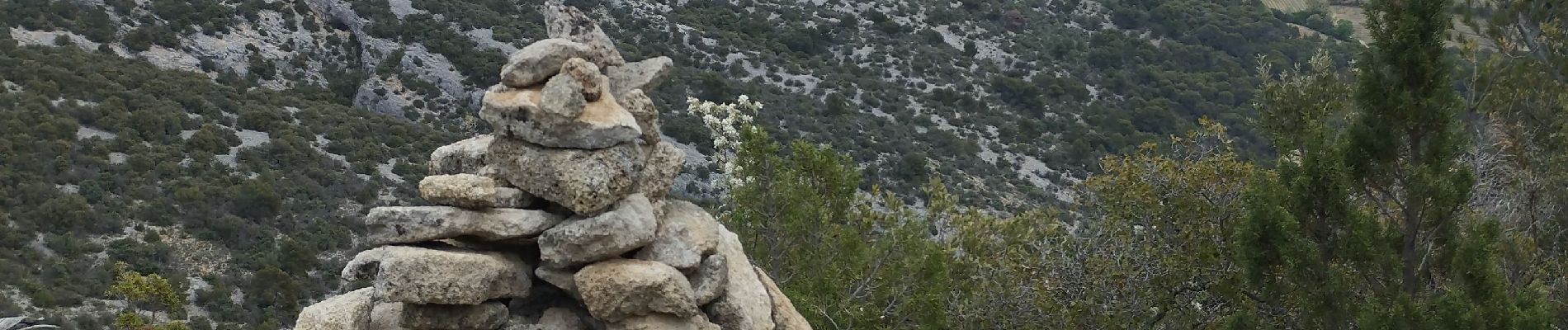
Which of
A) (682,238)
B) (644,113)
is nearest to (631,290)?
(682,238)

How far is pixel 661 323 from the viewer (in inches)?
338

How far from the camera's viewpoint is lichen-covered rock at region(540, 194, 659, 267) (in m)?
8.39

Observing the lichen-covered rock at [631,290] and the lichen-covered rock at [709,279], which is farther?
the lichen-covered rock at [709,279]

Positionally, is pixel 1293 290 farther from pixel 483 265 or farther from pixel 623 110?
pixel 483 265

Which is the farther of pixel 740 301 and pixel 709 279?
pixel 740 301

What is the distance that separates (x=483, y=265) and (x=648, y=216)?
1.21 metres

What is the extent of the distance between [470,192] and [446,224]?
0.89 ft

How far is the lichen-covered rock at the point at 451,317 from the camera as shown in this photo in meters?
8.42

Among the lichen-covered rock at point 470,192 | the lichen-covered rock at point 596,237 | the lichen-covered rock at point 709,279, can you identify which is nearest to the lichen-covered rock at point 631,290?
the lichen-covered rock at point 596,237

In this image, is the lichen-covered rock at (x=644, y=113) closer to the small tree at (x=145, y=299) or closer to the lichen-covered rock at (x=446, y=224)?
the lichen-covered rock at (x=446, y=224)

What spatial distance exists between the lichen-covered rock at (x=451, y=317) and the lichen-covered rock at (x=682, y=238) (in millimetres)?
1152

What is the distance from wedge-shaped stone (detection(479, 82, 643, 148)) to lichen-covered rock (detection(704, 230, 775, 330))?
1.39 m

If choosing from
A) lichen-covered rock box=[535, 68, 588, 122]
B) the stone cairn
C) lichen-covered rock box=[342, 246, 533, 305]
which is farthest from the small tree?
lichen-covered rock box=[535, 68, 588, 122]

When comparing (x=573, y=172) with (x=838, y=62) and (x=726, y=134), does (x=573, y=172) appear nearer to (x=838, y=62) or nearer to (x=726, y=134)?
(x=726, y=134)
